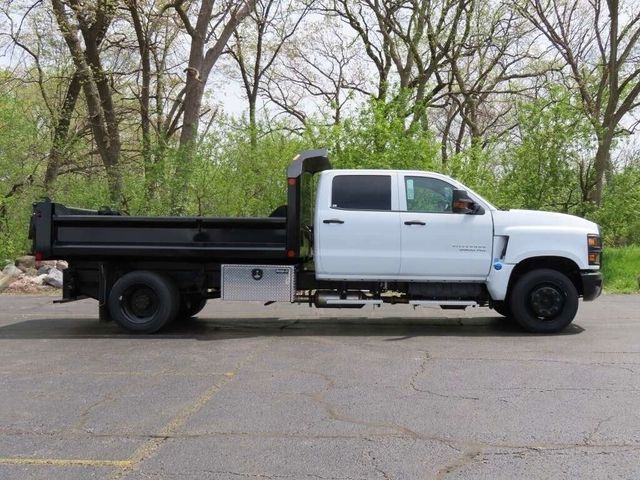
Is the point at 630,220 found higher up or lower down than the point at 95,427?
higher up

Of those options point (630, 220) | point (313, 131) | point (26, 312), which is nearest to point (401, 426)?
point (26, 312)

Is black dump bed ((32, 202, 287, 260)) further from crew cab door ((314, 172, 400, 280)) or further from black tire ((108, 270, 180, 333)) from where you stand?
crew cab door ((314, 172, 400, 280))

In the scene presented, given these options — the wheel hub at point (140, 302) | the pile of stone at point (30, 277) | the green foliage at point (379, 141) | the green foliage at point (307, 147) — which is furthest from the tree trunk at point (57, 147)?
the wheel hub at point (140, 302)

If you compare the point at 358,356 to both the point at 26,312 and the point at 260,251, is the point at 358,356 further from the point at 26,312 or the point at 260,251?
the point at 26,312

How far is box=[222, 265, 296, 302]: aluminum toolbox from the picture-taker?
30.0ft

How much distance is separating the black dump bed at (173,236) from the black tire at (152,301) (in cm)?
32

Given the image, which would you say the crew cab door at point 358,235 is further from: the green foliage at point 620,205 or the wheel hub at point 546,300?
the green foliage at point 620,205

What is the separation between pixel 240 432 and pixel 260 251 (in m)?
4.25

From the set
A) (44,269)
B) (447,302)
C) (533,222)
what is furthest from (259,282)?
(44,269)

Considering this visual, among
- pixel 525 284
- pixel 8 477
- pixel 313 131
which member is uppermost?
pixel 313 131

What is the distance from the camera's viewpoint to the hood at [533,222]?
8.94m

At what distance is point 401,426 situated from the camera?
16.7ft

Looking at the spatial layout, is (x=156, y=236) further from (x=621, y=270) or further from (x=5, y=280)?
(x=621, y=270)

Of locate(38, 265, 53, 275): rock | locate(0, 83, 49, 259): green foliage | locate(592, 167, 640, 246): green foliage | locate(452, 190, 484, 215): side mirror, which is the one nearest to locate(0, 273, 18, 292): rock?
locate(38, 265, 53, 275): rock
